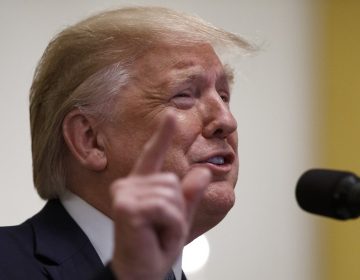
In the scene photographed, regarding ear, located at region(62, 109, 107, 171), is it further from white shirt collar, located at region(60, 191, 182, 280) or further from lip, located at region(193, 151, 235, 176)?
lip, located at region(193, 151, 235, 176)

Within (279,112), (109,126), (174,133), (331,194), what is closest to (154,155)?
(331,194)

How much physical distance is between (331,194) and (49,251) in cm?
58

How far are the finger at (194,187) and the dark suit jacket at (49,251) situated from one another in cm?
37

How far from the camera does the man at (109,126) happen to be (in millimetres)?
1323

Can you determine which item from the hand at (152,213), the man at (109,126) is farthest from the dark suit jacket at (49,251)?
the hand at (152,213)

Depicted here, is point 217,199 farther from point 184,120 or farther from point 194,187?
point 194,187

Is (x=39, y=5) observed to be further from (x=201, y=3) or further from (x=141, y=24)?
(x=141, y=24)

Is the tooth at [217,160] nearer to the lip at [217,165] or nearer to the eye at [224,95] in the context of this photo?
the lip at [217,165]

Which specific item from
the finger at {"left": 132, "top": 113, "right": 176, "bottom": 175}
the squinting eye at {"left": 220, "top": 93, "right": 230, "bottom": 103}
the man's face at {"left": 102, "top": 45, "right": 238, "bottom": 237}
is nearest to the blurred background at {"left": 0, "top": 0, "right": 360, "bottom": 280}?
the squinting eye at {"left": 220, "top": 93, "right": 230, "bottom": 103}

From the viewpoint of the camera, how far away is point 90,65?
142 centimetres

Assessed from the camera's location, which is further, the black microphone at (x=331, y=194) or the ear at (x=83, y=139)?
the ear at (x=83, y=139)

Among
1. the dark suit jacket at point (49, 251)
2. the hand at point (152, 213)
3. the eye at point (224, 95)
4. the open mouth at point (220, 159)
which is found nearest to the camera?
the hand at point (152, 213)

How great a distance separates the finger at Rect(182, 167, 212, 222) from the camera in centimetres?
85

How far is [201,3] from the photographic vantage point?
2363 millimetres
